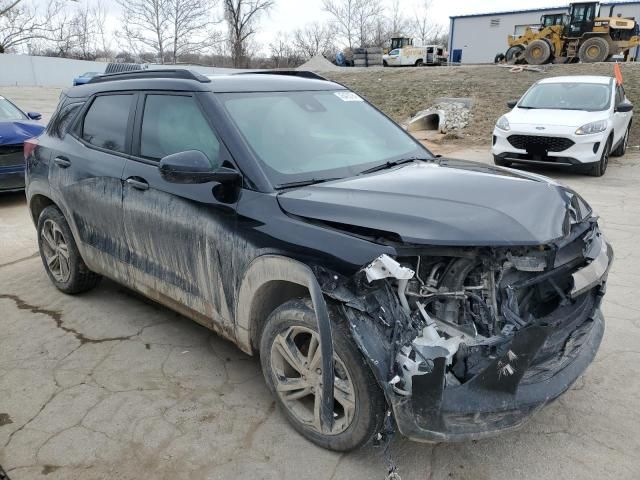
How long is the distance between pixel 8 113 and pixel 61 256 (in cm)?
547

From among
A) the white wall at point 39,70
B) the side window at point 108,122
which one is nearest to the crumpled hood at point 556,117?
the side window at point 108,122

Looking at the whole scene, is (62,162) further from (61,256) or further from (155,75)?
(155,75)

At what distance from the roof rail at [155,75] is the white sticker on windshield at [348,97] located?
94cm

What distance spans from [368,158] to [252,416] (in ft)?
5.39

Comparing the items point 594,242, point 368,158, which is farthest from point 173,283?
point 594,242

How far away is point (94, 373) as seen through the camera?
11.0 ft

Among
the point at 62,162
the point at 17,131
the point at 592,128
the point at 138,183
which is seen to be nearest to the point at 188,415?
the point at 138,183

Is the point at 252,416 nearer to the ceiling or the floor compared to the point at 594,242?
nearer to the floor

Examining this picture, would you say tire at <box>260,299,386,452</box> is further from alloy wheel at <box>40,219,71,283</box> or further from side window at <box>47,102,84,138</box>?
side window at <box>47,102,84,138</box>

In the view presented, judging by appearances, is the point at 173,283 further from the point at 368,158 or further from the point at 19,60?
the point at 19,60

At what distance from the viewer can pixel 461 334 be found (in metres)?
2.30

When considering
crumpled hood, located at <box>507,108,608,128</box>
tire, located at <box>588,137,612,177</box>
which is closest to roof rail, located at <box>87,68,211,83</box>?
crumpled hood, located at <box>507,108,608,128</box>

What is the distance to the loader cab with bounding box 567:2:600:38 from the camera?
24953mm

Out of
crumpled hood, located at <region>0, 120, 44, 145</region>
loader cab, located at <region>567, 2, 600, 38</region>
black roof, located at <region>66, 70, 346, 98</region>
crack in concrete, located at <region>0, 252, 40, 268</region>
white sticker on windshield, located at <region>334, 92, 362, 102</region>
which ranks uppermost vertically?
loader cab, located at <region>567, 2, 600, 38</region>
